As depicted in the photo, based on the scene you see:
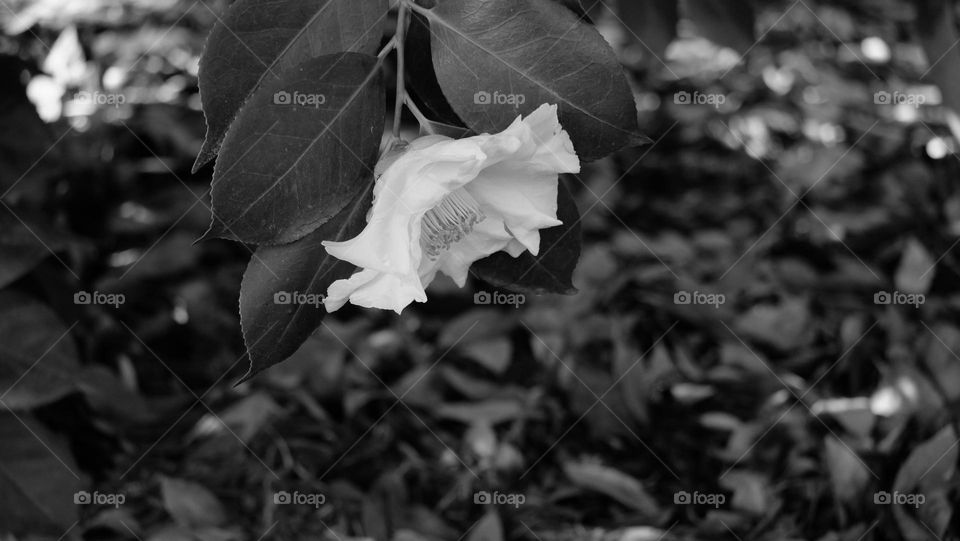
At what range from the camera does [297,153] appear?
0.66m

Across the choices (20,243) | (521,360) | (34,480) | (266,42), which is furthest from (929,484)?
(20,243)

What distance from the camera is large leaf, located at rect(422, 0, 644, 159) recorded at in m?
0.69

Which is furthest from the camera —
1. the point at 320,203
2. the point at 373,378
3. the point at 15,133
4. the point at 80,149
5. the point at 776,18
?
the point at 776,18

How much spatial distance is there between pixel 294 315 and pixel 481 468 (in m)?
0.66

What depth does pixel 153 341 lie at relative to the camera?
150 centimetres

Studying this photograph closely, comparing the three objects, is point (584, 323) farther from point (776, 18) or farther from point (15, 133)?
point (776, 18)

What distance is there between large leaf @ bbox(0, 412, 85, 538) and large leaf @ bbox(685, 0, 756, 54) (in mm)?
1151

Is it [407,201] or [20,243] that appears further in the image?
[20,243]

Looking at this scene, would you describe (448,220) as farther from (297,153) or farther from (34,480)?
(34,480)

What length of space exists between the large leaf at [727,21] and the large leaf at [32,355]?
1081 mm

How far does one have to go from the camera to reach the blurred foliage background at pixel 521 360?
1.17 meters

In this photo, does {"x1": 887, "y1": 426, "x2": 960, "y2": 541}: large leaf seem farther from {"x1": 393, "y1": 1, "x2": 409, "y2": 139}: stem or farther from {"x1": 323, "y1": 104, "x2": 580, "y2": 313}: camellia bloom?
{"x1": 393, "y1": 1, "x2": 409, "y2": 139}: stem

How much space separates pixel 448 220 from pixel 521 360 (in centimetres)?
81

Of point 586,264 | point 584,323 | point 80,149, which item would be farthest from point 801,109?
point 80,149
